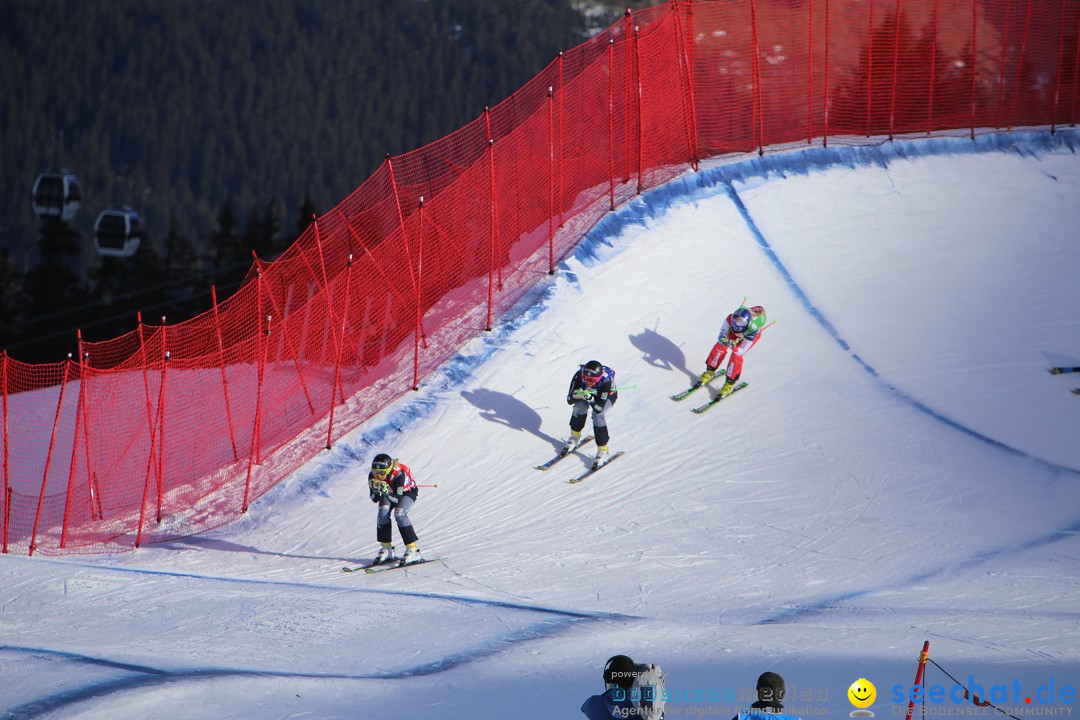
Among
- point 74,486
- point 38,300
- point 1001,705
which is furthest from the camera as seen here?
point 38,300

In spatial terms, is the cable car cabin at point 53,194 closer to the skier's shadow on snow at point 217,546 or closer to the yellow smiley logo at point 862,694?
the skier's shadow on snow at point 217,546

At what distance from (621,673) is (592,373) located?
274 inches

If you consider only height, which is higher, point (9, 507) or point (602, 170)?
point (602, 170)

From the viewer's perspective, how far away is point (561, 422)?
14.5 metres

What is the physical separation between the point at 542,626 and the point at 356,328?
583 cm

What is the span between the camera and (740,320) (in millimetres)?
14344

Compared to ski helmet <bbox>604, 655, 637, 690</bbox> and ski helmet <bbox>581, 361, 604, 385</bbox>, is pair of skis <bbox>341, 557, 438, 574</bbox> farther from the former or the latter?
ski helmet <bbox>604, 655, 637, 690</bbox>

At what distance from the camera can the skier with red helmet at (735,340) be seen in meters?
14.4

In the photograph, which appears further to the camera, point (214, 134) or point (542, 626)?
point (214, 134)

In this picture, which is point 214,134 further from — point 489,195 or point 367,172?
point 489,195

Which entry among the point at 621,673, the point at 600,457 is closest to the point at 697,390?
the point at 600,457

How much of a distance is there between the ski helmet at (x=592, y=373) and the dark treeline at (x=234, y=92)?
2572 centimetres

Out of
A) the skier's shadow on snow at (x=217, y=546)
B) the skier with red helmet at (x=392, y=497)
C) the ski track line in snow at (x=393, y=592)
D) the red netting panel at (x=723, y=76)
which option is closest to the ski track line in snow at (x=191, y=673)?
the ski track line in snow at (x=393, y=592)

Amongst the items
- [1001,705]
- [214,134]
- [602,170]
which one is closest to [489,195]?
[602,170]
